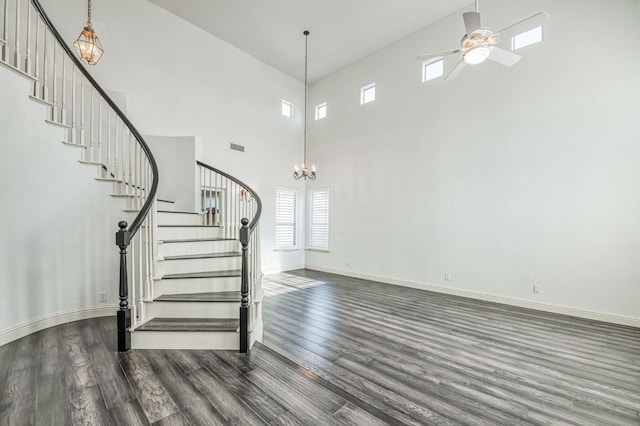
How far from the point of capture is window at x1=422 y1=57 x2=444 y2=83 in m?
5.56

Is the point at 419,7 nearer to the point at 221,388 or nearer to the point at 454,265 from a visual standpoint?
the point at 454,265

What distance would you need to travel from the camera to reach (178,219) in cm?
418

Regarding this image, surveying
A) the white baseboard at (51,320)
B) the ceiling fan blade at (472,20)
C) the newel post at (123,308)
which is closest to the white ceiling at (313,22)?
the ceiling fan blade at (472,20)

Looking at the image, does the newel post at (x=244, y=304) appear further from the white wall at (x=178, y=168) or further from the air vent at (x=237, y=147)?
the air vent at (x=237, y=147)

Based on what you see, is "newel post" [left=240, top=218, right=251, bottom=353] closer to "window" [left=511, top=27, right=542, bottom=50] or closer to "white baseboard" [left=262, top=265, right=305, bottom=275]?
"white baseboard" [left=262, top=265, right=305, bottom=275]

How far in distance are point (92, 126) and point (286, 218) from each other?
4.82m

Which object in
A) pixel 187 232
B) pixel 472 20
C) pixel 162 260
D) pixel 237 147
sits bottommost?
pixel 162 260

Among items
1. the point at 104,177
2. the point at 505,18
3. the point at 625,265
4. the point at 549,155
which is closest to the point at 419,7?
the point at 505,18

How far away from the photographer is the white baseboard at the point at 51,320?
2.94 meters

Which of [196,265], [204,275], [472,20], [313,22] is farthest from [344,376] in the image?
[313,22]

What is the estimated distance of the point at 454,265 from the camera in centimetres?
529

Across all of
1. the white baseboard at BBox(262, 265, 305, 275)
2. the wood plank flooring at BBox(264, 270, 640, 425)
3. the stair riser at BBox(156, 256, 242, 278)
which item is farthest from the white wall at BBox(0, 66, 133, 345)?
the white baseboard at BBox(262, 265, 305, 275)

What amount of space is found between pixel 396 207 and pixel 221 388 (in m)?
5.03

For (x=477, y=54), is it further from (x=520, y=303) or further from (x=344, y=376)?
(x=520, y=303)
